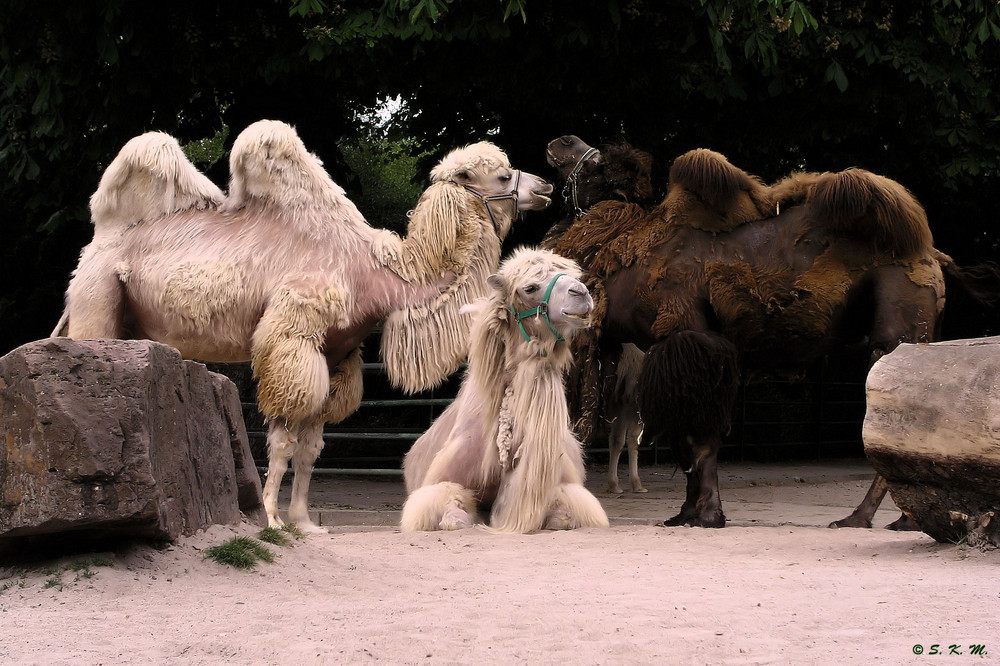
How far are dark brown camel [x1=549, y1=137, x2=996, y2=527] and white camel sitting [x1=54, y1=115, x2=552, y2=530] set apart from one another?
1.12m

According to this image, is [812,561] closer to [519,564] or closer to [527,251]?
[519,564]

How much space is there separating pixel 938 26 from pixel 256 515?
712 cm

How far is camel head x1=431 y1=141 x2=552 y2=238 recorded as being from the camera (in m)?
7.04

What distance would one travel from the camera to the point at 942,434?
4664 mm

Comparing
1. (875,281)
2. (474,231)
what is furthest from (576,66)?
(875,281)

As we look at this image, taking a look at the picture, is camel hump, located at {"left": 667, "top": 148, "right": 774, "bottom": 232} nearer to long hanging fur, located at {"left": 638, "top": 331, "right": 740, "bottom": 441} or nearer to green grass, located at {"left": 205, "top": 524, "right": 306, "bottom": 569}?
long hanging fur, located at {"left": 638, "top": 331, "right": 740, "bottom": 441}

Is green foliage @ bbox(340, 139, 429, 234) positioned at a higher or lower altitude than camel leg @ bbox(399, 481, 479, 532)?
higher

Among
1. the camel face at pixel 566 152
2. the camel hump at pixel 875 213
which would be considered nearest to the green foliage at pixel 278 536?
the camel hump at pixel 875 213

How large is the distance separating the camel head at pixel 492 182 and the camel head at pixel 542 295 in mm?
671

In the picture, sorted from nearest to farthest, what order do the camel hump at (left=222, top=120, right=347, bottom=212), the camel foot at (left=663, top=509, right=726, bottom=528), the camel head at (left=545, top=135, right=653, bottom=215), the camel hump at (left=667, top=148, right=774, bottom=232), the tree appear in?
the camel foot at (left=663, top=509, right=726, bottom=528) → the camel hump at (left=222, top=120, right=347, bottom=212) → the camel hump at (left=667, top=148, right=774, bottom=232) → the camel head at (left=545, top=135, right=653, bottom=215) → the tree

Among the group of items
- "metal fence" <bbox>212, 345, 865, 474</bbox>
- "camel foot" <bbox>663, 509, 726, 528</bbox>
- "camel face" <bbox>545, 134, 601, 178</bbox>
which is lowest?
"metal fence" <bbox>212, 345, 865, 474</bbox>

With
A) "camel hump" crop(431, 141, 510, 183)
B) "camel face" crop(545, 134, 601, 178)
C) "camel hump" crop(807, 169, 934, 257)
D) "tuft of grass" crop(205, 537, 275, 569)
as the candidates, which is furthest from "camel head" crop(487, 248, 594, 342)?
"tuft of grass" crop(205, 537, 275, 569)

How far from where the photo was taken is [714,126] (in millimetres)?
10375

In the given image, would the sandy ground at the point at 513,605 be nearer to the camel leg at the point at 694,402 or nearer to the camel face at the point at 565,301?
the camel leg at the point at 694,402
